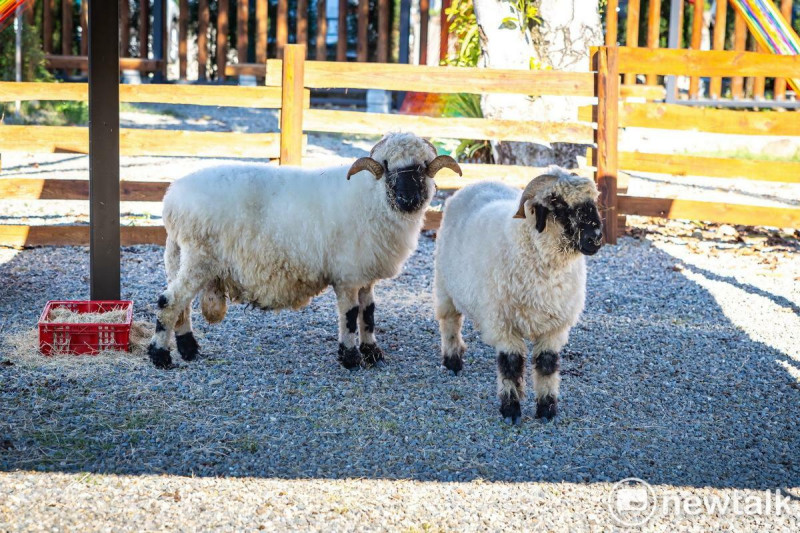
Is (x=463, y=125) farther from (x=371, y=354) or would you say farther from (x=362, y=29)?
(x=362, y=29)

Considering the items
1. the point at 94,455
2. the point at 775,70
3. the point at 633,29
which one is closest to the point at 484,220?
the point at 94,455

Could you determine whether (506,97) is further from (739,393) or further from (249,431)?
(249,431)

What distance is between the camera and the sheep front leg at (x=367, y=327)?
569cm

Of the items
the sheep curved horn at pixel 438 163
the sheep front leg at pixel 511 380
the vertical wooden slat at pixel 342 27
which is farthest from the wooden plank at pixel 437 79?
the vertical wooden slat at pixel 342 27

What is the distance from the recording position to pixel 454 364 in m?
5.55

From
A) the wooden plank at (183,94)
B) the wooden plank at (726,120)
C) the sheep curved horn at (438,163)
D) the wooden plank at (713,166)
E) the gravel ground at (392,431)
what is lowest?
the gravel ground at (392,431)

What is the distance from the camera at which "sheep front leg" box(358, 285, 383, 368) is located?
569 cm

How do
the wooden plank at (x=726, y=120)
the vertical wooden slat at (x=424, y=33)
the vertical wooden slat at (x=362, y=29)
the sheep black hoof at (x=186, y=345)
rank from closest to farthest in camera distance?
the sheep black hoof at (x=186, y=345) → the wooden plank at (x=726, y=120) → the vertical wooden slat at (x=424, y=33) → the vertical wooden slat at (x=362, y=29)

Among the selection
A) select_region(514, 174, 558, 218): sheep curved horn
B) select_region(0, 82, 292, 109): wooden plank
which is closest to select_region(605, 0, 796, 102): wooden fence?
select_region(0, 82, 292, 109): wooden plank

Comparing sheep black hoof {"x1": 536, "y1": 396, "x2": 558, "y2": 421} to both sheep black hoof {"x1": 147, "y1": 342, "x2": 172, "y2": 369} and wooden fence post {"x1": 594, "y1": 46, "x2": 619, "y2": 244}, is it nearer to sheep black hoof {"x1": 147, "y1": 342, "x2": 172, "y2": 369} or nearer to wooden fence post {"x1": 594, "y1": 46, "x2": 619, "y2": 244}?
sheep black hoof {"x1": 147, "y1": 342, "x2": 172, "y2": 369}

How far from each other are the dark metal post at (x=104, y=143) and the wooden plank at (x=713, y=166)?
576 cm

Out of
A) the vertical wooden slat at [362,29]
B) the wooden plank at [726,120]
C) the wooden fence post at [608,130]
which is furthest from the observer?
the vertical wooden slat at [362,29]

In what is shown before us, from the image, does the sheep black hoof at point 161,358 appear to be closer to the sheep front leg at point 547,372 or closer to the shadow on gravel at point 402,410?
the shadow on gravel at point 402,410

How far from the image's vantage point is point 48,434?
4273 mm
